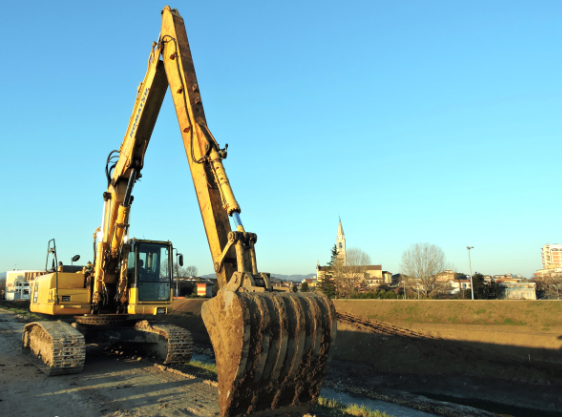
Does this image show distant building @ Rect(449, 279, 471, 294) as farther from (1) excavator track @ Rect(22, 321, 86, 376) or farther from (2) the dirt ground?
(1) excavator track @ Rect(22, 321, 86, 376)

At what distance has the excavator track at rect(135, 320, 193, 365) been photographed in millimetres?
11219

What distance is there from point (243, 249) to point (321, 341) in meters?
1.64

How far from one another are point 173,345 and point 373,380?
1207cm

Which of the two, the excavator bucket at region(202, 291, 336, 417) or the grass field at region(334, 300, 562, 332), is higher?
the excavator bucket at region(202, 291, 336, 417)

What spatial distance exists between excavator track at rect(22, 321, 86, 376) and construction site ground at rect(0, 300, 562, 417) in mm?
252

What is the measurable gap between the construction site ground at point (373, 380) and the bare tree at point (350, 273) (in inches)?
1074

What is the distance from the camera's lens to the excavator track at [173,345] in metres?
11.2

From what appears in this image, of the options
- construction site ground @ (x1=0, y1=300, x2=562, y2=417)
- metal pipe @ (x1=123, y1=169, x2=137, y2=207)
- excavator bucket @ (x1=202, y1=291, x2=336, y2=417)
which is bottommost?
construction site ground @ (x1=0, y1=300, x2=562, y2=417)

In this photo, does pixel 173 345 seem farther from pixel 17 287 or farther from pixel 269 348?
pixel 17 287

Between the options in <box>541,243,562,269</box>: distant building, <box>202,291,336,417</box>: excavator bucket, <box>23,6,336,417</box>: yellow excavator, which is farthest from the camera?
<box>541,243,562,269</box>: distant building

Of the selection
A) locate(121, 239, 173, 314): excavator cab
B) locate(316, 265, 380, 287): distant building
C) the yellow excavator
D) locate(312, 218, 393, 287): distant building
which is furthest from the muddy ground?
locate(312, 218, 393, 287): distant building

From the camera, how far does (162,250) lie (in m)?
12.6

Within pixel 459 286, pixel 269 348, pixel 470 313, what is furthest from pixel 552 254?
pixel 269 348

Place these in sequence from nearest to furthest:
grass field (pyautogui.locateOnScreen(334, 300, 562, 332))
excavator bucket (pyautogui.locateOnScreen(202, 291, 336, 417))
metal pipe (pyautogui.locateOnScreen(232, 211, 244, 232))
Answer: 1. excavator bucket (pyautogui.locateOnScreen(202, 291, 336, 417))
2. metal pipe (pyautogui.locateOnScreen(232, 211, 244, 232))
3. grass field (pyautogui.locateOnScreen(334, 300, 562, 332))
